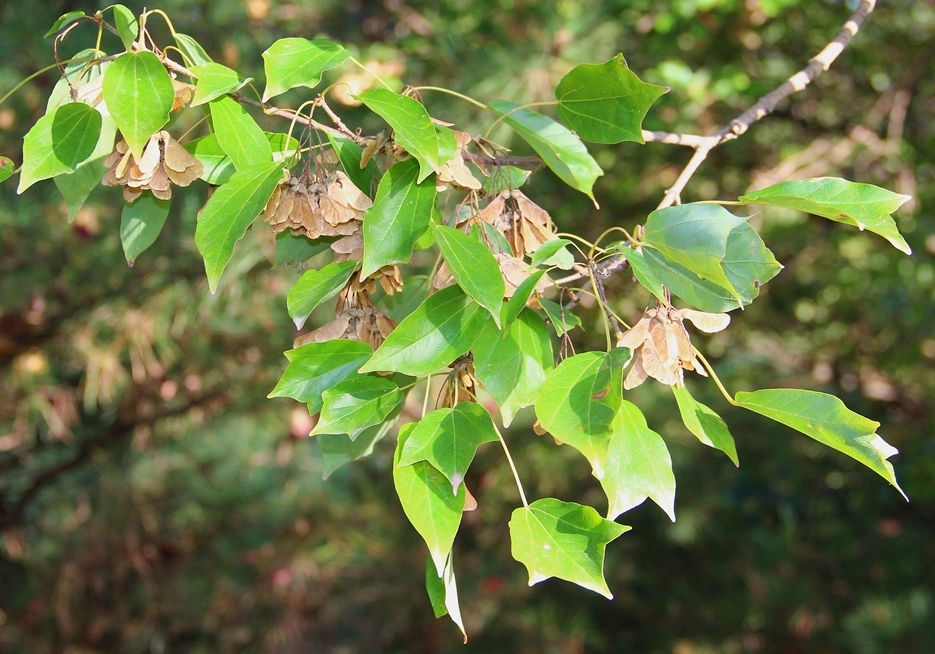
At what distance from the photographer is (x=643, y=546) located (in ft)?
6.32

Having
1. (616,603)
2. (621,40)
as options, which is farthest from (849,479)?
(621,40)

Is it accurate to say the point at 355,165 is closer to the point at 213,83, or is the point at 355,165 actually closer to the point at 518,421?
the point at 213,83

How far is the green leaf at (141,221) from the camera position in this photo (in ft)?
1.64

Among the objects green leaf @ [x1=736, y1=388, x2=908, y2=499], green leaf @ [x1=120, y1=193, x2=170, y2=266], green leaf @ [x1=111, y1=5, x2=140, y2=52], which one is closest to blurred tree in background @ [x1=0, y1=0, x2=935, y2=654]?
green leaf @ [x1=120, y1=193, x2=170, y2=266]

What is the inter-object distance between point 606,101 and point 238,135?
0.19m

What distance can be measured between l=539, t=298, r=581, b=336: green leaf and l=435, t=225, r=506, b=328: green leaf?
0.18ft

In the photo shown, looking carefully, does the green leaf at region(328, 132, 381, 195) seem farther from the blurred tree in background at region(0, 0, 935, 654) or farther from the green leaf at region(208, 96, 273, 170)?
the blurred tree in background at region(0, 0, 935, 654)

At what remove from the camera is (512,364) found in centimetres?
39

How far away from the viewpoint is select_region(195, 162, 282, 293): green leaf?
0.40 m

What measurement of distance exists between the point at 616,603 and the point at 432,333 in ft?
5.67

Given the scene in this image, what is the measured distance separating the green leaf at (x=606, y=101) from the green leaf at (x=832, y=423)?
142mm

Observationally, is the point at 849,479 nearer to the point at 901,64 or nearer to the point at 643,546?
the point at 643,546

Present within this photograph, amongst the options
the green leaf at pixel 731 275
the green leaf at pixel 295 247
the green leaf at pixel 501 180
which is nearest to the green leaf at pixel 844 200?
the green leaf at pixel 731 275

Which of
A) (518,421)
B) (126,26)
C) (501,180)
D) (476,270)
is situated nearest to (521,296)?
(476,270)
